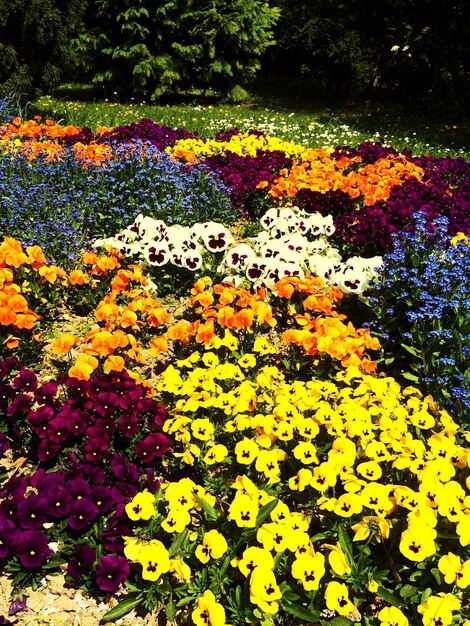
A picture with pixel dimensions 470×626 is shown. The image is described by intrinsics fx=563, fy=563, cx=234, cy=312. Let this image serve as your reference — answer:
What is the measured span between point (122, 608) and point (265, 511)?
0.70 m

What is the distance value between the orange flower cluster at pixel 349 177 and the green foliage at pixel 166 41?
1065 centimetres

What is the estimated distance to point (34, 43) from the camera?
40.7ft

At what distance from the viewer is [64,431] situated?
113 inches

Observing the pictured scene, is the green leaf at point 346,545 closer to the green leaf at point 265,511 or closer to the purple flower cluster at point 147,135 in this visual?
the green leaf at point 265,511

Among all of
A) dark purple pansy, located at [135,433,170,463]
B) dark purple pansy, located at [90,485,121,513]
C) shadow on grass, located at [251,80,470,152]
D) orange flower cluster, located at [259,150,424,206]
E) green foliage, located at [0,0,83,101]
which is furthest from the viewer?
shadow on grass, located at [251,80,470,152]

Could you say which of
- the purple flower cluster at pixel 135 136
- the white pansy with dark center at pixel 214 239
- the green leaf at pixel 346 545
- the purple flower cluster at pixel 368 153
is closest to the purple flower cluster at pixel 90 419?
the green leaf at pixel 346 545

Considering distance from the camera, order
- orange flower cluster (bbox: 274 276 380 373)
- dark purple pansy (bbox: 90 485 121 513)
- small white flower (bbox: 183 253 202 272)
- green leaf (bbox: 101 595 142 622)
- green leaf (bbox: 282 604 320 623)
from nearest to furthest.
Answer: green leaf (bbox: 282 604 320 623) → green leaf (bbox: 101 595 142 622) → dark purple pansy (bbox: 90 485 121 513) → orange flower cluster (bbox: 274 276 380 373) → small white flower (bbox: 183 253 202 272)

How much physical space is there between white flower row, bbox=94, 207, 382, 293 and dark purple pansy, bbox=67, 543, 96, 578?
259cm

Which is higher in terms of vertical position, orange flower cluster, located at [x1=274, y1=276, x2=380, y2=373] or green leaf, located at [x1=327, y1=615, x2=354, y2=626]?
orange flower cluster, located at [x1=274, y1=276, x2=380, y2=373]

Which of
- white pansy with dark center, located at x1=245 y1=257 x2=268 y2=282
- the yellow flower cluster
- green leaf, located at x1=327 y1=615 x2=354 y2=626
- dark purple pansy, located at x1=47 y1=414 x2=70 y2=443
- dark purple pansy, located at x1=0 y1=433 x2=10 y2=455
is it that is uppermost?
the yellow flower cluster

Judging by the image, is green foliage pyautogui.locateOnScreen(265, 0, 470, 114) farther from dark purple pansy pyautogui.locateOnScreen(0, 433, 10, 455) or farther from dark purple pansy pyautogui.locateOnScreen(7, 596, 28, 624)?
dark purple pansy pyautogui.locateOnScreen(7, 596, 28, 624)

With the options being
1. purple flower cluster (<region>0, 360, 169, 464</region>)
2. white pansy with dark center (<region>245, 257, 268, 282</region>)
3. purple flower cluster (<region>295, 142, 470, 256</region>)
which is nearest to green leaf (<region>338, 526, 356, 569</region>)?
purple flower cluster (<region>0, 360, 169, 464</region>)

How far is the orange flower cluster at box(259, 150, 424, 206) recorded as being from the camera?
21.0 ft

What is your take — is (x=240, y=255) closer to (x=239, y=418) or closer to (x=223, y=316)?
(x=223, y=316)
